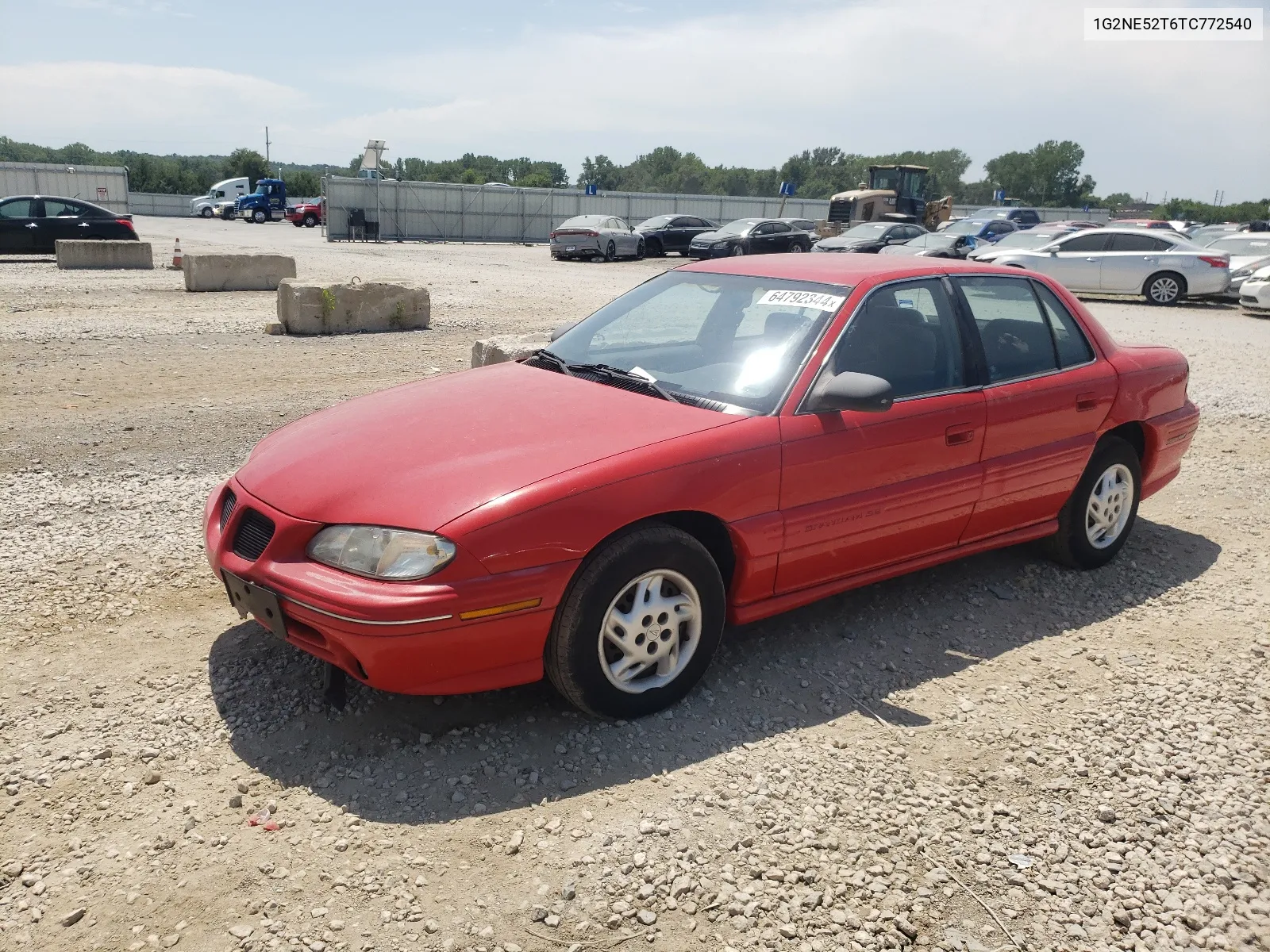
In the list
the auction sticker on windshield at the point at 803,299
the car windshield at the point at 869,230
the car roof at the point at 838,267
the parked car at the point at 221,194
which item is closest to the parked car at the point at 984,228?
the car windshield at the point at 869,230

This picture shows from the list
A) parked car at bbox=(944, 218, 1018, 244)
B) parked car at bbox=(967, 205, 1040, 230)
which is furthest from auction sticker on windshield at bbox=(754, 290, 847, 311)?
parked car at bbox=(967, 205, 1040, 230)

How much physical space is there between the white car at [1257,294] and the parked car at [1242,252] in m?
1.43

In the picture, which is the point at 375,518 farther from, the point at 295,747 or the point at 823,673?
the point at 823,673

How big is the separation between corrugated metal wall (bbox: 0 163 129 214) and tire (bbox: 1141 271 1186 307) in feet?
135

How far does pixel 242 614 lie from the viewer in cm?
349

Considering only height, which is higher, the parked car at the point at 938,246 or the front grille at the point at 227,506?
the parked car at the point at 938,246

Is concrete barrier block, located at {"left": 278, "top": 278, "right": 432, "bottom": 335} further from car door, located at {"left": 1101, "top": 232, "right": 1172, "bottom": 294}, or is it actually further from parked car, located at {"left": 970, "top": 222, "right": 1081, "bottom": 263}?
car door, located at {"left": 1101, "top": 232, "right": 1172, "bottom": 294}

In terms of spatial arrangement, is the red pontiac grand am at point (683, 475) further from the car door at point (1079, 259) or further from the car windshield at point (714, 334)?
the car door at point (1079, 259)

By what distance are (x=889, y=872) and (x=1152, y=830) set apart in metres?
0.90

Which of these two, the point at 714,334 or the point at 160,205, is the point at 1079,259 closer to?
the point at 714,334

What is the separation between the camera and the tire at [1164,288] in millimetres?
19000

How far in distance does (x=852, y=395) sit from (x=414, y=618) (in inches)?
70.6

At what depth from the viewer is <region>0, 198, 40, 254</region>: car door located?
68.0ft

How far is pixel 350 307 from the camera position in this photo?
1198 centimetres
